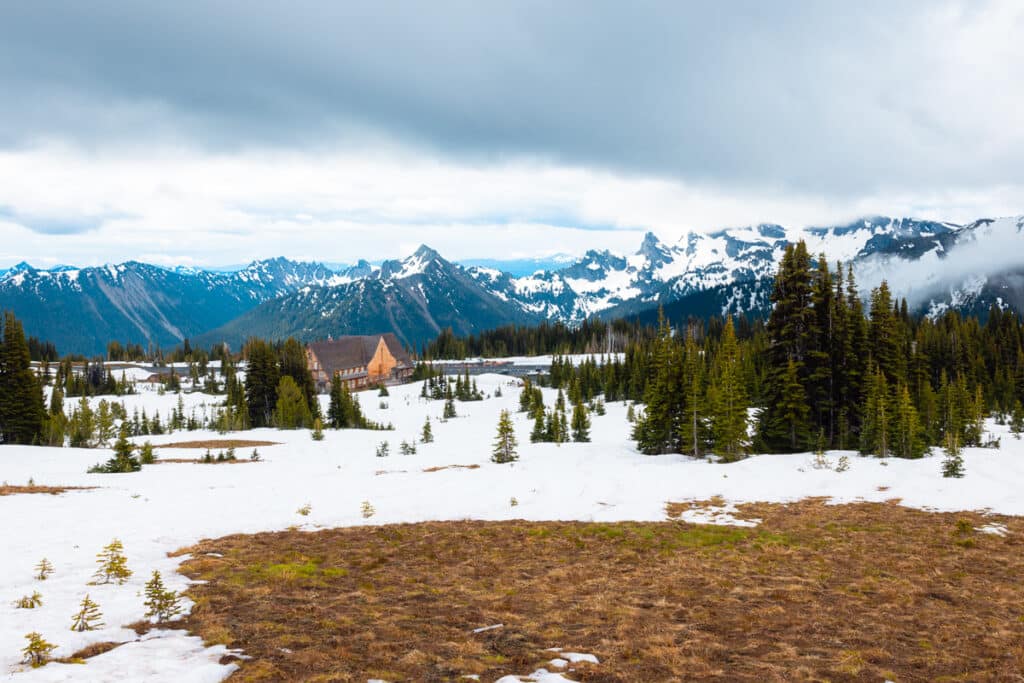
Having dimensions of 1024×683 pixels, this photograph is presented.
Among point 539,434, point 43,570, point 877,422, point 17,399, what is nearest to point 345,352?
point 17,399

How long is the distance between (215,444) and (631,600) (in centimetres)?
3903

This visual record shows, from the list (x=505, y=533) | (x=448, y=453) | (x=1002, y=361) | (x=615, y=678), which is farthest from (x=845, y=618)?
(x=1002, y=361)

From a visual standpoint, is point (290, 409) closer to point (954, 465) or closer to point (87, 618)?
point (87, 618)

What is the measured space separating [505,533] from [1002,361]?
367 feet

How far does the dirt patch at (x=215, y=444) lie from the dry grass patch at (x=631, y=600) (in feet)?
88.9

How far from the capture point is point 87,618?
972 cm

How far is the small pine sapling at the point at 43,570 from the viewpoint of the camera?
12.3 meters

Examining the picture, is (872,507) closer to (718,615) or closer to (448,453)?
(718,615)

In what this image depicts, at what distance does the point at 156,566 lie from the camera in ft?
45.4

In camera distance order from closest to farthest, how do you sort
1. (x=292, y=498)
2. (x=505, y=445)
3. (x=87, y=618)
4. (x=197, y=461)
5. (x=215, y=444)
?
(x=87, y=618)
(x=292, y=498)
(x=505, y=445)
(x=197, y=461)
(x=215, y=444)

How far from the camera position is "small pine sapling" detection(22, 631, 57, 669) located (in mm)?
8195

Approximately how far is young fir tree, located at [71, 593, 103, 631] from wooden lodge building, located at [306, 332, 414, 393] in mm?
104491

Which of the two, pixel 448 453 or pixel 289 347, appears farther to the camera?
pixel 289 347

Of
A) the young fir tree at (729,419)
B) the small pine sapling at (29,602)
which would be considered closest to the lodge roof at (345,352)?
the young fir tree at (729,419)
